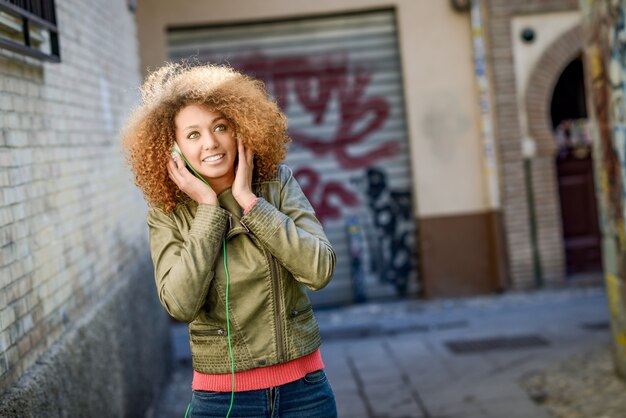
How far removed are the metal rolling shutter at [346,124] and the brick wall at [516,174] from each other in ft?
3.92

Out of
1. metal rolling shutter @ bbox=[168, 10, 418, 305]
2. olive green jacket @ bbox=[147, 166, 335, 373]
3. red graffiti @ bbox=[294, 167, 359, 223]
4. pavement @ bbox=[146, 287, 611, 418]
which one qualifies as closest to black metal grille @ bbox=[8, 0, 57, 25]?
olive green jacket @ bbox=[147, 166, 335, 373]

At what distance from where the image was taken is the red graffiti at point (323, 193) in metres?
11.6

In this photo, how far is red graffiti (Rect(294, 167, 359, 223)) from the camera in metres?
11.6

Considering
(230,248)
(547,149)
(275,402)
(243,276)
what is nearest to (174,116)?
(230,248)

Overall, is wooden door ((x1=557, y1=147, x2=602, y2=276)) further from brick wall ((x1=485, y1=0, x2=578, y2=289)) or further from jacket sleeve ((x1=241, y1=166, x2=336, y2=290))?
jacket sleeve ((x1=241, y1=166, x2=336, y2=290))

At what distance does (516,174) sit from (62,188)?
743 centimetres

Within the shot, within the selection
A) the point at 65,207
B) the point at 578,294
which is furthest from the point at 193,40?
the point at 65,207

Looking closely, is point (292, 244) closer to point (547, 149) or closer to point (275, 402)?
point (275, 402)

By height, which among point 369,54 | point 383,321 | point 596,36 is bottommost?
point 383,321

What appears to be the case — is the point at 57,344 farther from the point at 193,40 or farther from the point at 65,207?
the point at 193,40

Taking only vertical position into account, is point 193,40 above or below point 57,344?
above

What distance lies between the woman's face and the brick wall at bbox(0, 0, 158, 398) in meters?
1.07

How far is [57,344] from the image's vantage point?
447 cm

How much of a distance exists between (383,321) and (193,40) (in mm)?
4113
